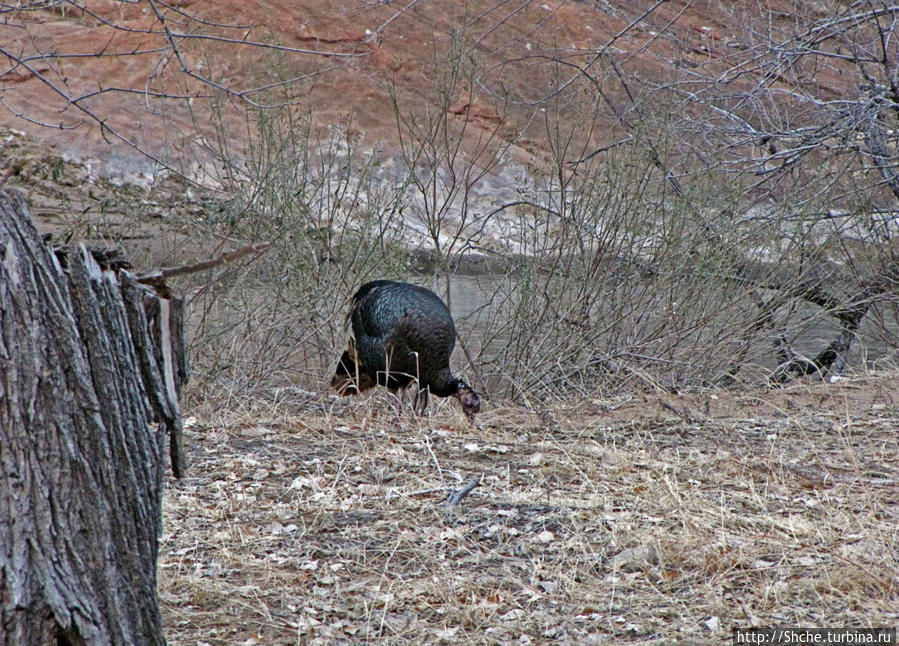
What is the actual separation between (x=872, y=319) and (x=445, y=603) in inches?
338

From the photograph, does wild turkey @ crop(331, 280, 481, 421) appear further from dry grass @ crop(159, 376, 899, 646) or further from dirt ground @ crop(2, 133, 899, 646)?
dry grass @ crop(159, 376, 899, 646)

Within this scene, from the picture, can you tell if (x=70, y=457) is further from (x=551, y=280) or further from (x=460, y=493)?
(x=551, y=280)

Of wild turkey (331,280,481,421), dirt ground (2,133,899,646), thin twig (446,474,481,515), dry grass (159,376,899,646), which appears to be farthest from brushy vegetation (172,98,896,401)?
thin twig (446,474,481,515)

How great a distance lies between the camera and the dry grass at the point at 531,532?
3207mm

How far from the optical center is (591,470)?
4.78 metres

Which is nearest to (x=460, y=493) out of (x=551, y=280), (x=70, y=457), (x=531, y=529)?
(x=531, y=529)

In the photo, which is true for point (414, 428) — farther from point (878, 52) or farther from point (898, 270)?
point (878, 52)

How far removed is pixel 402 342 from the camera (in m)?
6.89

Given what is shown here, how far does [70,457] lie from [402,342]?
15.2 ft

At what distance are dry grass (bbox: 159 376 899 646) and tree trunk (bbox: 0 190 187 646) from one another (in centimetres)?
79

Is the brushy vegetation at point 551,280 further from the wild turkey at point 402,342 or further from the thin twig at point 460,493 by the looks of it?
the thin twig at point 460,493

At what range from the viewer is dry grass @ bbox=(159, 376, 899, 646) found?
10.5ft

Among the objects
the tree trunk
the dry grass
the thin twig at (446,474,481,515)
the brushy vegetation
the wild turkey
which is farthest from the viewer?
the brushy vegetation

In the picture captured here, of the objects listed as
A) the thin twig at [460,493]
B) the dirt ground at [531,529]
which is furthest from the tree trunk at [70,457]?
the thin twig at [460,493]
